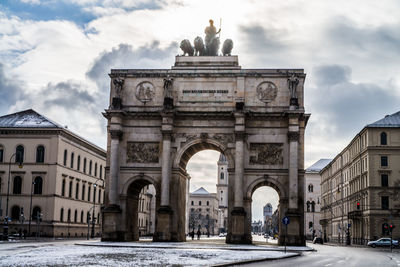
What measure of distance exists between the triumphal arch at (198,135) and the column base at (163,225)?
0.08m

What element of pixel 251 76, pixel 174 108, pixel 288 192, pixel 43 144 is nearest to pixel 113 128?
pixel 174 108

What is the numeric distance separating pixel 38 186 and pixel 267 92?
3155 centimetres

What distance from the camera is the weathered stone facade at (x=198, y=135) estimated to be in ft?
160

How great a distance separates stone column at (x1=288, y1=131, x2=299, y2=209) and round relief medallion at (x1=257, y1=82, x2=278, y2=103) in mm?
3752

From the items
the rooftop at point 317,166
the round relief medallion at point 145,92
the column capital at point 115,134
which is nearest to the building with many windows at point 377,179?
the round relief medallion at point 145,92

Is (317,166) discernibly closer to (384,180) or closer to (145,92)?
(384,180)

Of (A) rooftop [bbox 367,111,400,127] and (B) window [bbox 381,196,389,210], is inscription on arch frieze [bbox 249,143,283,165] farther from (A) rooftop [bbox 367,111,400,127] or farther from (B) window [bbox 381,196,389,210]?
(B) window [bbox 381,196,389,210]

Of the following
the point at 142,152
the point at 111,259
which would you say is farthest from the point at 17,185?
the point at 111,259

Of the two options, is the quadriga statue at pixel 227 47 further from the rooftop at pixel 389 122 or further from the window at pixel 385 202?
the window at pixel 385 202

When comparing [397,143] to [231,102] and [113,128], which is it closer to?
[231,102]

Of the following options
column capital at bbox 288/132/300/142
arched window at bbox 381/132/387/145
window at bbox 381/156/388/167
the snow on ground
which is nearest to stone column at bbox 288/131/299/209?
column capital at bbox 288/132/300/142

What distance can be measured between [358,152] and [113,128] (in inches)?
1568

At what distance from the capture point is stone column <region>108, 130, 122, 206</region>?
49.8 m

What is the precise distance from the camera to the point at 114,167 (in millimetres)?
50062
